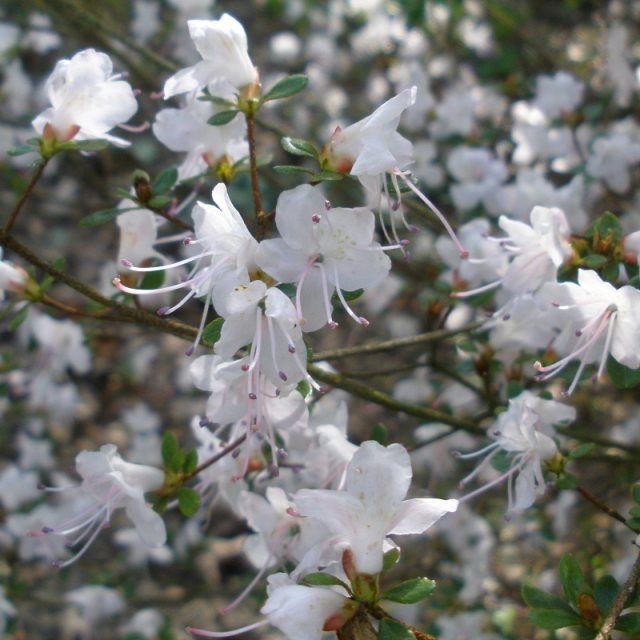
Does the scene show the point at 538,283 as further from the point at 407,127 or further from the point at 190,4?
the point at 190,4

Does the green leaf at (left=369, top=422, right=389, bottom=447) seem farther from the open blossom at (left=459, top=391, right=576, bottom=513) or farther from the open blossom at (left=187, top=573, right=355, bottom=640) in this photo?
the open blossom at (left=187, top=573, right=355, bottom=640)

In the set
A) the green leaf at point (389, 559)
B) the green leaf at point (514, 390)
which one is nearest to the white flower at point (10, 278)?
the green leaf at point (389, 559)

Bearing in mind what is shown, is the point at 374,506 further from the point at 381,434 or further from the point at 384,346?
the point at 384,346

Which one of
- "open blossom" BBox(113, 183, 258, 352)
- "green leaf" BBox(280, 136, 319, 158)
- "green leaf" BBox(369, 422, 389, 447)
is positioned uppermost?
"green leaf" BBox(280, 136, 319, 158)

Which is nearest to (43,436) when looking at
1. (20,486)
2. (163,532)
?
(20,486)

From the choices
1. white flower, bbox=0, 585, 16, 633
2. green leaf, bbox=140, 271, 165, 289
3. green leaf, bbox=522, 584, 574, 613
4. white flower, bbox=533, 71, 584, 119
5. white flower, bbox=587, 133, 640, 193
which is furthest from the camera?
white flower, bbox=533, 71, 584, 119

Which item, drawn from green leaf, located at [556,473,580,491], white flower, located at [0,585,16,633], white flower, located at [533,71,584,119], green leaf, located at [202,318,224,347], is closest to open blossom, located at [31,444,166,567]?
green leaf, located at [202,318,224,347]

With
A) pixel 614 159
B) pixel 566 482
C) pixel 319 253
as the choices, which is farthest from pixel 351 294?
pixel 614 159
